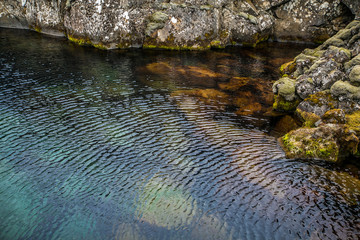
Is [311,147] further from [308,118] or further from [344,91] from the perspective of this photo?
[344,91]

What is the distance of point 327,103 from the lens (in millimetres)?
20875

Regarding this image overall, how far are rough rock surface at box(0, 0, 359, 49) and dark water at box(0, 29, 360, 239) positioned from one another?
1531cm

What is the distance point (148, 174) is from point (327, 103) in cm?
1443

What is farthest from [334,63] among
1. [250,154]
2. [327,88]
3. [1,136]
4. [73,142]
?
[1,136]

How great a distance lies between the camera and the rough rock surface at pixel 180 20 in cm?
3853

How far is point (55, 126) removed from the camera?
63.3 ft

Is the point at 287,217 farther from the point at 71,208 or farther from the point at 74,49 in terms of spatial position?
the point at 74,49

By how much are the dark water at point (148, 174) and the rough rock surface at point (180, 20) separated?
15307 millimetres

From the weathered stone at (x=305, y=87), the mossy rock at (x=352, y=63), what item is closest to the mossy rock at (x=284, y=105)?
the weathered stone at (x=305, y=87)

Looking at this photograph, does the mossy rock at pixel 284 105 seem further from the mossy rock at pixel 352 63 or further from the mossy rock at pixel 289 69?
the mossy rock at pixel 289 69

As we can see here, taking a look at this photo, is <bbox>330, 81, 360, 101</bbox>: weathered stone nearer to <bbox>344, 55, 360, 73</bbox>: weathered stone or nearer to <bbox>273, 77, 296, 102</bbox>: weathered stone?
<bbox>344, 55, 360, 73</bbox>: weathered stone

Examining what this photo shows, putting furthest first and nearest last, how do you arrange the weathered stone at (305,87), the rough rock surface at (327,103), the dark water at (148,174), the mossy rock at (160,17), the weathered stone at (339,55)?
the mossy rock at (160,17) < the weathered stone at (339,55) < the weathered stone at (305,87) < the rough rock surface at (327,103) < the dark water at (148,174)

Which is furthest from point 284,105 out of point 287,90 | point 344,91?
point 344,91

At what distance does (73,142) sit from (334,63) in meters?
20.5
